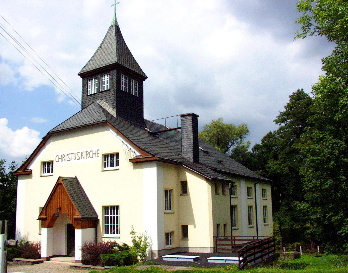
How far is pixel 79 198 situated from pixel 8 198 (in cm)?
1320

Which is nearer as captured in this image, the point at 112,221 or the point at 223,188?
the point at 112,221

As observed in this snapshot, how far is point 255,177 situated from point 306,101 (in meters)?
15.1

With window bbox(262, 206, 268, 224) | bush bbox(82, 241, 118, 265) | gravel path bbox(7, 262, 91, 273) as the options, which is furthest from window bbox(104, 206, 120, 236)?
window bbox(262, 206, 268, 224)

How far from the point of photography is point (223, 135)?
6019 cm

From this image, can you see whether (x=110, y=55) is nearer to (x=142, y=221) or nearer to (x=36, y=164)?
(x=36, y=164)

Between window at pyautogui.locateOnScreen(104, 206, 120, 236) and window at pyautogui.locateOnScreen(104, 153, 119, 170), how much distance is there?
7.75 ft

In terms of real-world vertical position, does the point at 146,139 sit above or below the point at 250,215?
above

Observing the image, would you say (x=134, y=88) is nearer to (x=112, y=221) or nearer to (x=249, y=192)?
(x=112, y=221)

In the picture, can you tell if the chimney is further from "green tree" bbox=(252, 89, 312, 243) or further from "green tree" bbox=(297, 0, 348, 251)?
"green tree" bbox=(252, 89, 312, 243)

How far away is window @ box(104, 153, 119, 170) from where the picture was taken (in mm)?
23047

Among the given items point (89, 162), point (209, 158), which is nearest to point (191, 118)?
point (209, 158)

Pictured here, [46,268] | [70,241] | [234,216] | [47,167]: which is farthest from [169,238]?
[47,167]

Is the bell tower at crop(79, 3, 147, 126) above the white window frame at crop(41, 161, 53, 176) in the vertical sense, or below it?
above

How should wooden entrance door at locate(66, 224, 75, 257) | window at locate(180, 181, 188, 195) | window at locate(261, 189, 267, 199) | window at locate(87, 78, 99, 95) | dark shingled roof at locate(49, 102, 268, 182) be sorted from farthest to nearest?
window at locate(261, 189, 267, 199)
window at locate(87, 78, 99, 95)
wooden entrance door at locate(66, 224, 75, 257)
window at locate(180, 181, 188, 195)
dark shingled roof at locate(49, 102, 268, 182)
